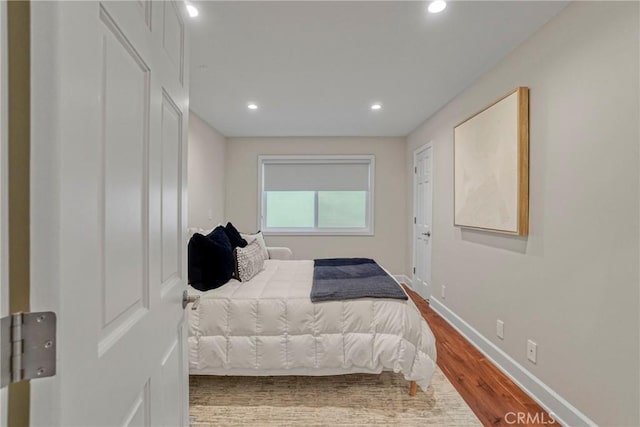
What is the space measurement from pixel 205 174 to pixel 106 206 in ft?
11.8

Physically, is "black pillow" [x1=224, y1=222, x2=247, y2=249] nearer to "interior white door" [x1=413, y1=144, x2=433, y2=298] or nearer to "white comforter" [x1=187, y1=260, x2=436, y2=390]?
"white comforter" [x1=187, y1=260, x2=436, y2=390]

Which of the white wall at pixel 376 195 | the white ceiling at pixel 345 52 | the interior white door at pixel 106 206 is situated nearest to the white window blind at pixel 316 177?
the white wall at pixel 376 195

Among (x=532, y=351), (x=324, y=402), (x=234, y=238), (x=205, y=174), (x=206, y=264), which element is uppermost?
(x=205, y=174)

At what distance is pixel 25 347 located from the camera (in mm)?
386

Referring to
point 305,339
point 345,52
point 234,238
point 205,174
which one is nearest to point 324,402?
point 305,339

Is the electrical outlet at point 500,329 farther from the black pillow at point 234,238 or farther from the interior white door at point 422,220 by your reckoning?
the black pillow at point 234,238

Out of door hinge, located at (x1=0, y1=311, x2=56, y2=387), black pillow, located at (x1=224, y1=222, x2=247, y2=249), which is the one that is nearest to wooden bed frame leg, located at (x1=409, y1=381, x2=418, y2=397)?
black pillow, located at (x1=224, y1=222, x2=247, y2=249)

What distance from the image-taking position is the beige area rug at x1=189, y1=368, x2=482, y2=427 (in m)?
1.71

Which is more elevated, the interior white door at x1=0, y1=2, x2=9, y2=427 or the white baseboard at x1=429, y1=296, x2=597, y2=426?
the interior white door at x1=0, y1=2, x2=9, y2=427

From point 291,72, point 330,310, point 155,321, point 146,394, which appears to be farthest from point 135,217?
point 291,72

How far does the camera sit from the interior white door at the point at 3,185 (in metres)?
0.37

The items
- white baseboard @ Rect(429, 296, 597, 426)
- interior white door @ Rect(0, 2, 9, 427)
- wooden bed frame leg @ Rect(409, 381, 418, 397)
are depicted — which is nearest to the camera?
interior white door @ Rect(0, 2, 9, 427)

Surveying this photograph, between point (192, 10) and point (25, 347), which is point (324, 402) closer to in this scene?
point (25, 347)

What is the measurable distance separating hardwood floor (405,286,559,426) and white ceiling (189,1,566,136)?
2.35 metres
